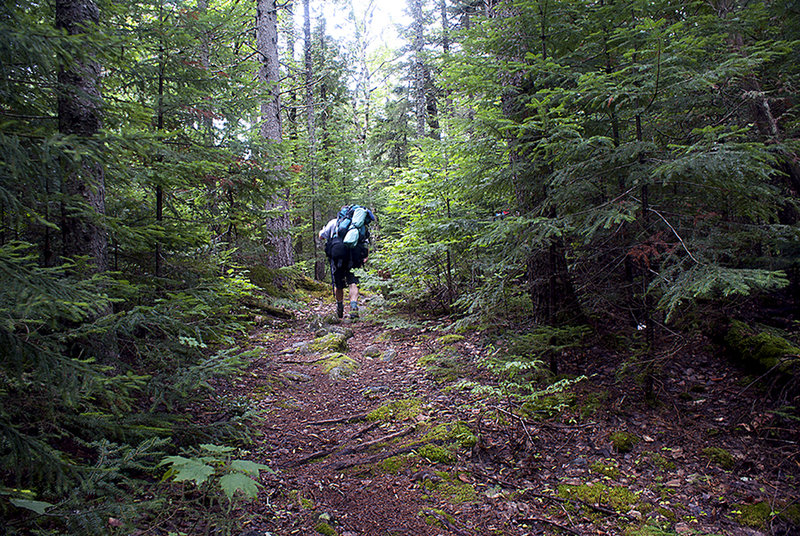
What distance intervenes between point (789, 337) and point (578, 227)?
2837mm

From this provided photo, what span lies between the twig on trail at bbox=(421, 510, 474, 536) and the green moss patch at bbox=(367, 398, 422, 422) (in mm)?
1454

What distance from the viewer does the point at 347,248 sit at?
30.1 ft

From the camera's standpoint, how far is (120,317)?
3080 mm

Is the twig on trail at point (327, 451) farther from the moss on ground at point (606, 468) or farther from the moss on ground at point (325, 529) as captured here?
the moss on ground at point (606, 468)

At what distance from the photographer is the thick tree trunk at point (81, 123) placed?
3.41 metres

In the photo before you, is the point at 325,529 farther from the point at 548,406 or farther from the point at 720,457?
the point at 720,457

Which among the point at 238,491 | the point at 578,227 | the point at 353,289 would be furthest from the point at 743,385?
the point at 353,289

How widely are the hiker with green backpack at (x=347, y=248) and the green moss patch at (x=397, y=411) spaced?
4.48 m

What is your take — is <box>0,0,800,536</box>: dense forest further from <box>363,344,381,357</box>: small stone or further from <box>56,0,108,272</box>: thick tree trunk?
<box>363,344,381,357</box>: small stone

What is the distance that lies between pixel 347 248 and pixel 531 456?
638 centimetres

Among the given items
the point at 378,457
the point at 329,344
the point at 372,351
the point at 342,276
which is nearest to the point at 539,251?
the point at 378,457

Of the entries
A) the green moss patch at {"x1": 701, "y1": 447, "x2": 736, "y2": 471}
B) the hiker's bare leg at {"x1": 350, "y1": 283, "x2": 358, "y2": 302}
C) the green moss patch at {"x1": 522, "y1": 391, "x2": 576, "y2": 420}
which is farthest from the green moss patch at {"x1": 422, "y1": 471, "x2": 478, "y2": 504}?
the hiker's bare leg at {"x1": 350, "y1": 283, "x2": 358, "y2": 302}

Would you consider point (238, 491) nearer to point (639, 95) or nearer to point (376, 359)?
point (376, 359)

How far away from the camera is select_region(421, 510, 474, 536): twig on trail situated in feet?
9.29
